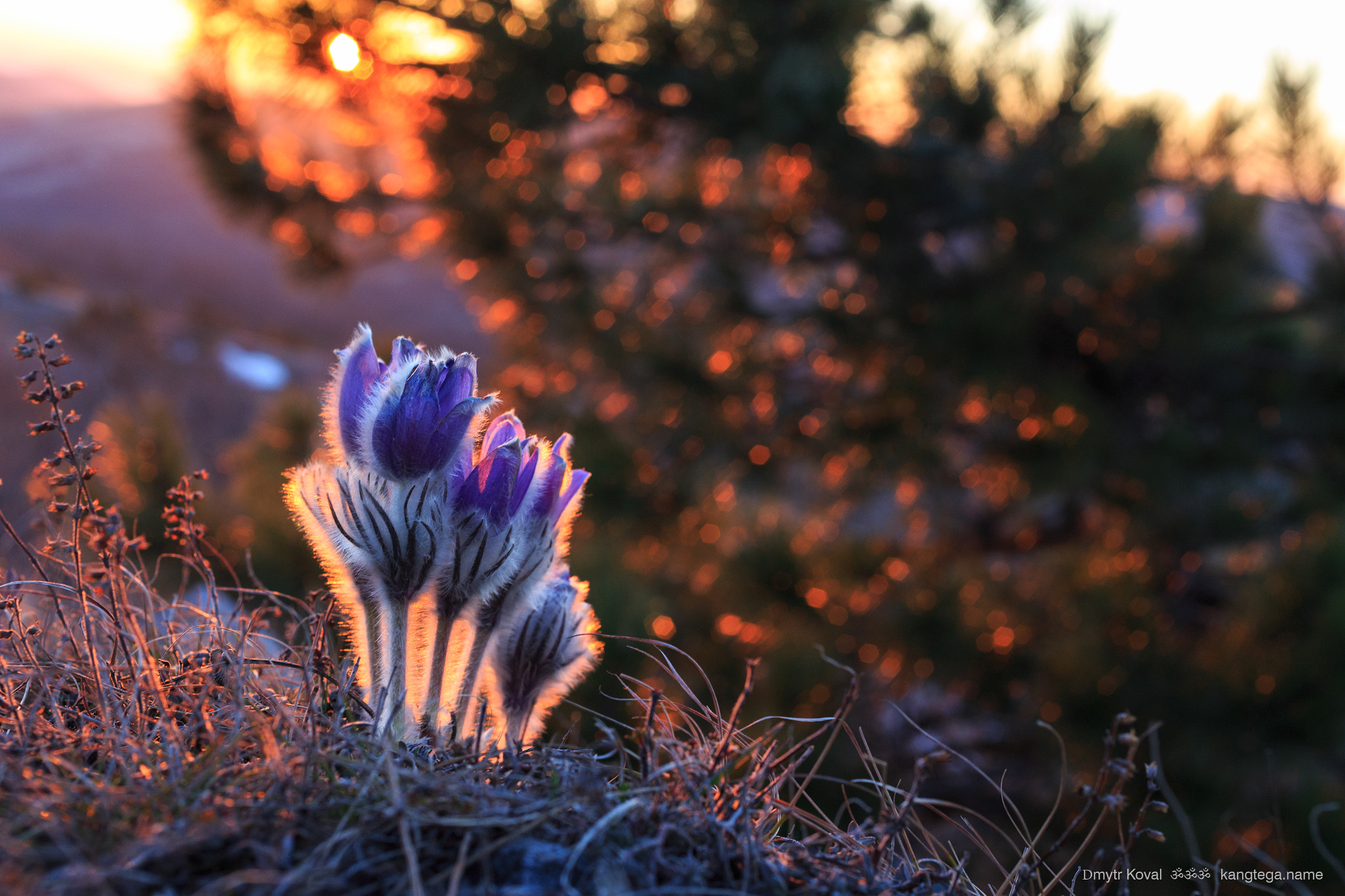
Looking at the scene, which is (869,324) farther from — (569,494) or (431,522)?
(431,522)

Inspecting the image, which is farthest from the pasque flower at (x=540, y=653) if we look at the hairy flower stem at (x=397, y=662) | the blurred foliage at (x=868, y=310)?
the blurred foliage at (x=868, y=310)

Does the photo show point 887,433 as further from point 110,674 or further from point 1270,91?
point 110,674

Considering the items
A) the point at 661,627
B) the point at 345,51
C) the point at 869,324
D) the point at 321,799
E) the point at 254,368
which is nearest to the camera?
the point at 321,799

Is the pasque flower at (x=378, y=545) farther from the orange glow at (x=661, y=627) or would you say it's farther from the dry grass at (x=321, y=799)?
the orange glow at (x=661, y=627)

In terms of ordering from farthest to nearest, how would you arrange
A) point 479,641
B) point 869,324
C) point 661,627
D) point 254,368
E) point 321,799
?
point 254,368, point 869,324, point 661,627, point 479,641, point 321,799

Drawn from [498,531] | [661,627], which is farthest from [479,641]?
[661,627]

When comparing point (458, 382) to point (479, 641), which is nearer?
point (458, 382)

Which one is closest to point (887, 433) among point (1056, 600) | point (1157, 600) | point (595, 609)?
point (1056, 600)
